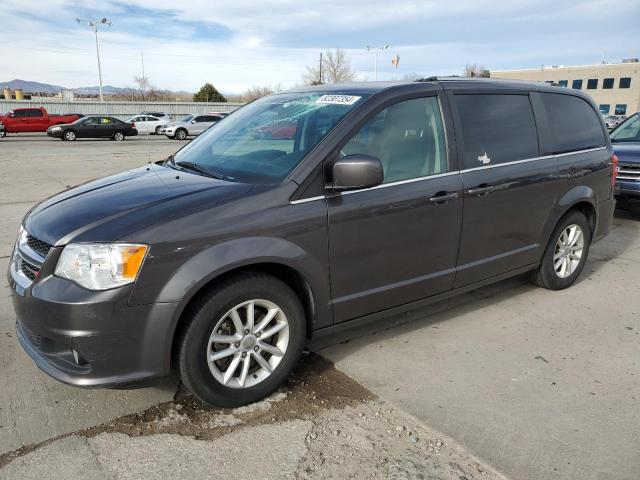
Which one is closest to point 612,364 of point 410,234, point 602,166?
point 410,234

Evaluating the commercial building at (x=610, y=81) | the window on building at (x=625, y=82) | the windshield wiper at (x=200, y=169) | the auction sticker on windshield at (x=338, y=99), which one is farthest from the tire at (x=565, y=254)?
the window on building at (x=625, y=82)

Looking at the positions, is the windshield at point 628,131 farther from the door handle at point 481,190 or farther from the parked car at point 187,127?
the parked car at point 187,127

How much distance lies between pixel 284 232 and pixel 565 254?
10.3ft

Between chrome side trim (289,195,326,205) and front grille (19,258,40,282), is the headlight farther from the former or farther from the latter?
chrome side trim (289,195,326,205)

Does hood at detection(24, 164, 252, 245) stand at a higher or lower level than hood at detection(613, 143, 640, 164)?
higher

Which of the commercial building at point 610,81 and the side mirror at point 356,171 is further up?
the commercial building at point 610,81

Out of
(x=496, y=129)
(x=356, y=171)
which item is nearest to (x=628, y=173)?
(x=496, y=129)

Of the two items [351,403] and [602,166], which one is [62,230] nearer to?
[351,403]

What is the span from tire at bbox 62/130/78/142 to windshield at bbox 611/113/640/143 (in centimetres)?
2712

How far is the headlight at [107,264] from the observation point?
2564 millimetres

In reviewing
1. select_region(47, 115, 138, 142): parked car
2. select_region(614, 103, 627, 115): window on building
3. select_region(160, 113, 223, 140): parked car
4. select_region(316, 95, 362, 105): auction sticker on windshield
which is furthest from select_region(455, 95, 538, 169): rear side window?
select_region(614, 103, 627, 115): window on building

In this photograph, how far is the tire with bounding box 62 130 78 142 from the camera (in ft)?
93.9

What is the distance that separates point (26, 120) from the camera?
3294 centimetres

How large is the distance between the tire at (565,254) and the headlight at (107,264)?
355 cm
